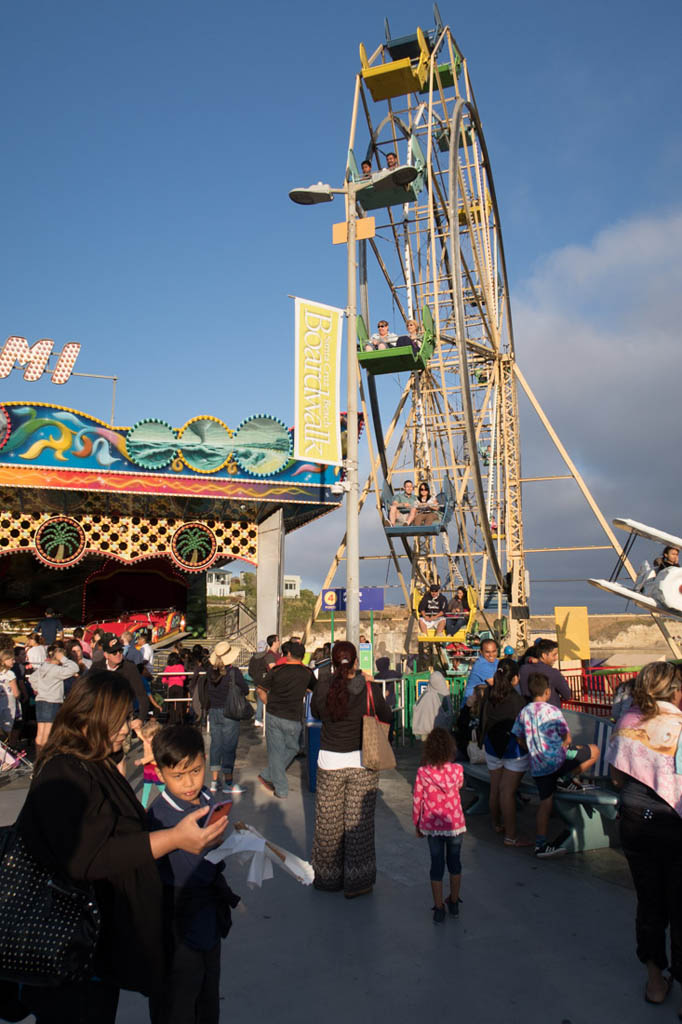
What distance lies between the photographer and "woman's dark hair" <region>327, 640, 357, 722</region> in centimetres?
518

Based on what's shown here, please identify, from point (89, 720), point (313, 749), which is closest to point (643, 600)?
point (313, 749)

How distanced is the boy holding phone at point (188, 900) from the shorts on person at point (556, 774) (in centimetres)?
369

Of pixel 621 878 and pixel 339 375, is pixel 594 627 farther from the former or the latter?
pixel 621 878

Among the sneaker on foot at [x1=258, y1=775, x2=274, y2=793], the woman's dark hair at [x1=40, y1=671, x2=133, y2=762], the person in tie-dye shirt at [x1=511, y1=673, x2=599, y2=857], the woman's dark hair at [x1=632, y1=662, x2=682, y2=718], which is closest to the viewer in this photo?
the woman's dark hair at [x1=40, y1=671, x2=133, y2=762]

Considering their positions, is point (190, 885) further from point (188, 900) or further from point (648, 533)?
point (648, 533)

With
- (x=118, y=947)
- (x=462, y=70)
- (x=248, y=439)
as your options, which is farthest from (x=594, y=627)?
(x=118, y=947)

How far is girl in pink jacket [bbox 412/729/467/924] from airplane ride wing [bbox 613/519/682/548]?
14.9 ft

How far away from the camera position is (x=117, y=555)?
51.3 feet

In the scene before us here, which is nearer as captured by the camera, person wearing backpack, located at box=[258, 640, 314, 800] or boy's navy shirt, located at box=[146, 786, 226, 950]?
boy's navy shirt, located at box=[146, 786, 226, 950]

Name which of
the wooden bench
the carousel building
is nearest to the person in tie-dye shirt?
the wooden bench

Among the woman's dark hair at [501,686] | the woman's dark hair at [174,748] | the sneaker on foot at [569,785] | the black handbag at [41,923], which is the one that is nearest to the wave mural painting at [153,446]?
the woman's dark hair at [501,686]

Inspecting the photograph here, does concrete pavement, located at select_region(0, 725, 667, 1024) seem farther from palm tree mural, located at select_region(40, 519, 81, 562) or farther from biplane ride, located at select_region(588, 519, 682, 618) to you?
palm tree mural, located at select_region(40, 519, 81, 562)

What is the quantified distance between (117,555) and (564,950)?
13056 mm

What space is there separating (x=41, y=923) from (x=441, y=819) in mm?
3190
